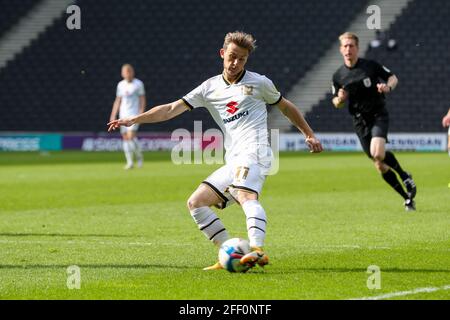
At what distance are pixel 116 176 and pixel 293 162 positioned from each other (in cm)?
691

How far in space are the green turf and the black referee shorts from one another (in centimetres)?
100

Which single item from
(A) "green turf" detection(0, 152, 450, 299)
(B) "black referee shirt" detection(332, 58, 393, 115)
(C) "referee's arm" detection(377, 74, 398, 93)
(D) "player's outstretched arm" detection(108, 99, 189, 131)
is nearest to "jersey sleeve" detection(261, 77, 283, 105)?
(D) "player's outstretched arm" detection(108, 99, 189, 131)

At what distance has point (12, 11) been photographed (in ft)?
124

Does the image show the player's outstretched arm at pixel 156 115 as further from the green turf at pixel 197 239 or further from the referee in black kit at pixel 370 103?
the referee in black kit at pixel 370 103

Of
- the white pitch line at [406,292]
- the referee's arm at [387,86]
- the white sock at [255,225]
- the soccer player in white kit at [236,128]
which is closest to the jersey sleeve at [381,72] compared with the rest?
the referee's arm at [387,86]

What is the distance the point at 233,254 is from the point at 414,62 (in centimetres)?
2837

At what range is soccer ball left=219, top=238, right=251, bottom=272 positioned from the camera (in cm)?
764

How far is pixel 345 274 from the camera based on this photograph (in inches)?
301

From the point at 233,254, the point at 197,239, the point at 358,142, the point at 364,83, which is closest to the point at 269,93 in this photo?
the point at 233,254

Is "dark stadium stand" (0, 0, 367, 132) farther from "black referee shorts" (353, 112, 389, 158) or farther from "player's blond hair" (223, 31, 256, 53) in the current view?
"player's blond hair" (223, 31, 256, 53)

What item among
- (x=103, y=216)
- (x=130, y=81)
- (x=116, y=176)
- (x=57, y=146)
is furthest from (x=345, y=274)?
(x=57, y=146)

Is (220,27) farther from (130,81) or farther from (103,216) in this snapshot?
(103,216)

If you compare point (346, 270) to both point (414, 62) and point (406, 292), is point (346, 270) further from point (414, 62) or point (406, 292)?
point (414, 62)

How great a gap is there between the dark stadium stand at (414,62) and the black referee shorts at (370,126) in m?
20.3
